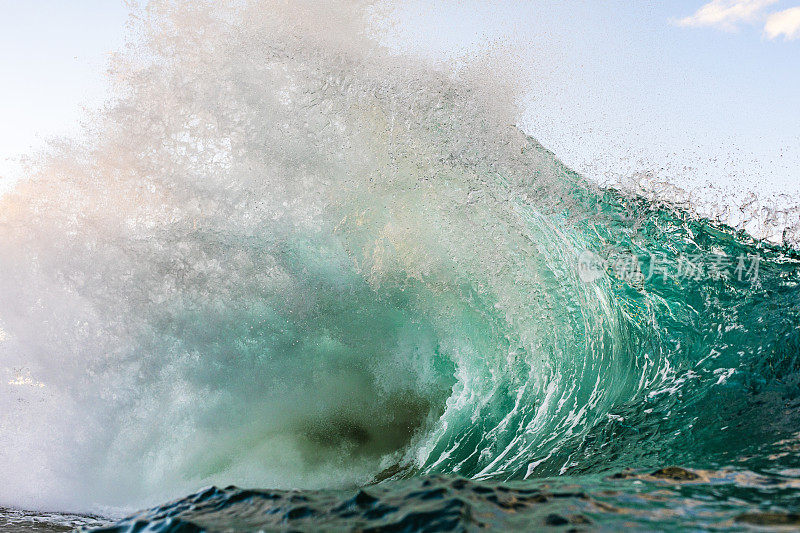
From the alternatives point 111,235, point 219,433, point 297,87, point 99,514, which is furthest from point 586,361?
point 111,235

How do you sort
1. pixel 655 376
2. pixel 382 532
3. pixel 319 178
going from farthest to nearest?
pixel 319 178, pixel 655 376, pixel 382 532

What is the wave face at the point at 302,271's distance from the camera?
5.50 m

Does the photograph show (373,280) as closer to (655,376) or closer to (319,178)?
(319,178)

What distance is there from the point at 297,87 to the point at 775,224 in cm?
537

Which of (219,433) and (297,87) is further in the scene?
(297,87)

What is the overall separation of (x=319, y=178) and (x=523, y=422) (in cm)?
341

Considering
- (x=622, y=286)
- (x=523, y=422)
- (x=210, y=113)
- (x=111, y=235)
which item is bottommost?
(x=523, y=422)

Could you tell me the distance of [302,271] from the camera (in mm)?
6023

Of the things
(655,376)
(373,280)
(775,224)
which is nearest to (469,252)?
(373,280)

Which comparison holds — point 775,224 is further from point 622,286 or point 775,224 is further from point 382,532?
point 382,532

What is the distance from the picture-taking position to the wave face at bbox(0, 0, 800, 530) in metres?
5.50

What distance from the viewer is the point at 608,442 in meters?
3.99

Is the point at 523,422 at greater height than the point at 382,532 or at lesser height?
greater

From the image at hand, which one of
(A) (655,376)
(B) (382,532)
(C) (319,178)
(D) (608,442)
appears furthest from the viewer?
(C) (319,178)
